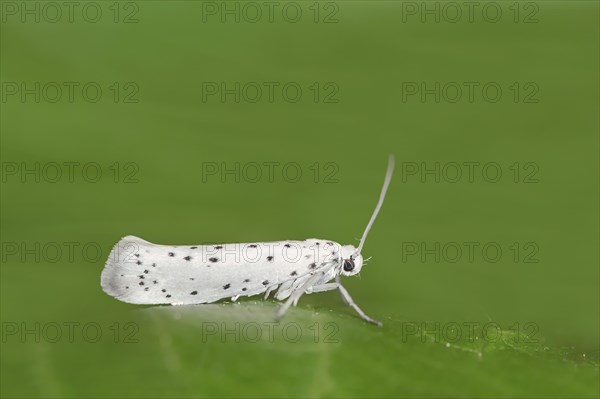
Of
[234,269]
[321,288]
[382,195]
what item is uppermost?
[382,195]

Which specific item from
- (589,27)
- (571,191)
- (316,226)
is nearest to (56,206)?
(316,226)

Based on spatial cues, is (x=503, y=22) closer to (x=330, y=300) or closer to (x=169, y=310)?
(x=330, y=300)

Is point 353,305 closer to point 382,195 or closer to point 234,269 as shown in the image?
point 382,195

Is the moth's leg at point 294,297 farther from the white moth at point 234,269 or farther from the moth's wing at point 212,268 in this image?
the moth's wing at point 212,268

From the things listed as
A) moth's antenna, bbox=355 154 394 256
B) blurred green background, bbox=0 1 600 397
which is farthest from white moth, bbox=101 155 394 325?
blurred green background, bbox=0 1 600 397

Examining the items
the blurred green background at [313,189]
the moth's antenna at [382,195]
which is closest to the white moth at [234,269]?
the moth's antenna at [382,195]

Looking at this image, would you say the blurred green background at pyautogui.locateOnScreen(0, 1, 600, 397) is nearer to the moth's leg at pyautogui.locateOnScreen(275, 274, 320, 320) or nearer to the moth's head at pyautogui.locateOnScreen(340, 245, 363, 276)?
the moth's leg at pyautogui.locateOnScreen(275, 274, 320, 320)

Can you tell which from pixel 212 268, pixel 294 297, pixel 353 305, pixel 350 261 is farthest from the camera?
pixel 212 268

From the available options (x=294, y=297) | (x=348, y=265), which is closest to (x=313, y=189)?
(x=294, y=297)
